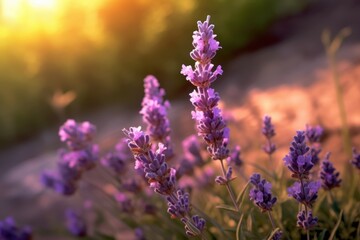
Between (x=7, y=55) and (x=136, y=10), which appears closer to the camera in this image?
(x=136, y=10)

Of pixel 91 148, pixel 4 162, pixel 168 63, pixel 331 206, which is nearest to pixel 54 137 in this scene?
pixel 4 162

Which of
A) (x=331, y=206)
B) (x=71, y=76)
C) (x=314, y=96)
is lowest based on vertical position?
(x=331, y=206)

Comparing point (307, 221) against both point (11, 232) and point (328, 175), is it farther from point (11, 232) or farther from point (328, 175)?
point (11, 232)

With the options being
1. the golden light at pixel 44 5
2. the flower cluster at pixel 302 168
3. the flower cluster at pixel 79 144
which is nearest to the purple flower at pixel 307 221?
the flower cluster at pixel 302 168

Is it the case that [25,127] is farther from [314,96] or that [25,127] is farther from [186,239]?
[186,239]

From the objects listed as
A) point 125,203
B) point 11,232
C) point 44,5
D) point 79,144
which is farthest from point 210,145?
point 44,5

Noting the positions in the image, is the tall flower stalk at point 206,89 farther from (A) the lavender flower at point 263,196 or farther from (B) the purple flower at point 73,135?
(B) the purple flower at point 73,135

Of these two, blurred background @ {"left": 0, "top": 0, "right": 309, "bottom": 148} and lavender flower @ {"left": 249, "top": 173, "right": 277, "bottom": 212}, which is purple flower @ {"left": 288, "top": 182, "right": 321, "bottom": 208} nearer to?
lavender flower @ {"left": 249, "top": 173, "right": 277, "bottom": 212}
